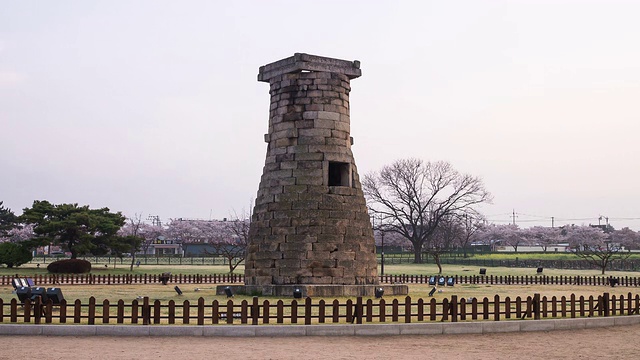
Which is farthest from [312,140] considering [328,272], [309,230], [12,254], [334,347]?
[12,254]

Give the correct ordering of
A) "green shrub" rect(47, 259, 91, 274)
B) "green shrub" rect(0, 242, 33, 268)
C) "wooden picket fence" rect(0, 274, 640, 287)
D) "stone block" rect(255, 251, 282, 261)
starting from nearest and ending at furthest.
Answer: "stone block" rect(255, 251, 282, 261), "wooden picket fence" rect(0, 274, 640, 287), "green shrub" rect(47, 259, 91, 274), "green shrub" rect(0, 242, 33, 268)

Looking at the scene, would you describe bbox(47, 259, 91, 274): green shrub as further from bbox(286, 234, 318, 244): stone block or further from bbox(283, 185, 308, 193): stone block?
bbox(286, 234, 318, 244): stone block

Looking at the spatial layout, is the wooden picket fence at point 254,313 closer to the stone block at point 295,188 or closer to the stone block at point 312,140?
the stone block at point 295,188

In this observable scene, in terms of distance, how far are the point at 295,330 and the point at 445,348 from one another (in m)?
3.19

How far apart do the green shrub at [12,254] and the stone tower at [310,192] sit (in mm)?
27794

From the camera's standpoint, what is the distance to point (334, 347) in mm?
12609

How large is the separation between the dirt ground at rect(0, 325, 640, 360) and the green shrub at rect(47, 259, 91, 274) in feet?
108

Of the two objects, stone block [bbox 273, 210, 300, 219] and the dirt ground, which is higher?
stone block [bbox 273, 210, 300, 219]

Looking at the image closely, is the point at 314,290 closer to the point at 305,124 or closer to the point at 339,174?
the point at 339,174

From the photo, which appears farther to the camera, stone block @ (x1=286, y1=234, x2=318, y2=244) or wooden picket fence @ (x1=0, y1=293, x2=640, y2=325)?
stone block @ (x1=286, y1=234, x2=318, y2=244)

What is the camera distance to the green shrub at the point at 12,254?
46062 millimetres

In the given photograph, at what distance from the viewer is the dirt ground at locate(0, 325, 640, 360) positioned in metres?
11.5

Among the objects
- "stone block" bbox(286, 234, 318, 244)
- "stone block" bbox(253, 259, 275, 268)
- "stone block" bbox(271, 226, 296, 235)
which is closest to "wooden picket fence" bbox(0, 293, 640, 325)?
"stone block" bbox(286, 234, 318, 244)

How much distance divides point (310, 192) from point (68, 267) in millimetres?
26695
